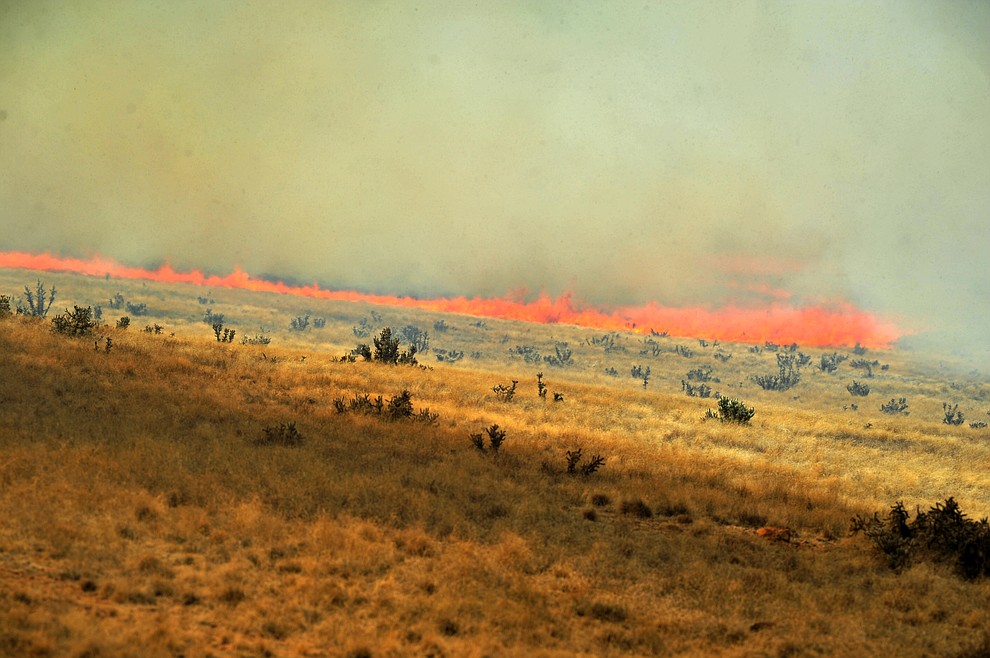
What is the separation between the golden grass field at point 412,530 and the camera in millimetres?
7730

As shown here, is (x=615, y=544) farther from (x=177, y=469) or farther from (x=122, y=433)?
(x=122, y=433)

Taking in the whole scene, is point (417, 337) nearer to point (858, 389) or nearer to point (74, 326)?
point (858, 389)

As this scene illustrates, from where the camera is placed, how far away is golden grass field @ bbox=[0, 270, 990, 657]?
25.4ft

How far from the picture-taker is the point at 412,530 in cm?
1068

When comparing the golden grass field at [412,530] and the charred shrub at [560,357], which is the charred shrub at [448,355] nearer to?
the charred shrub at [560,357]

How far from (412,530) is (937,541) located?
9.03m

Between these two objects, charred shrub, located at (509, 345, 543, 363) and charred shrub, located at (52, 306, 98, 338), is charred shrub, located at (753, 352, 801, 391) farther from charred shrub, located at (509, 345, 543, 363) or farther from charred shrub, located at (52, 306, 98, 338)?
charred shrub, located at (52, 306, 98, 338)

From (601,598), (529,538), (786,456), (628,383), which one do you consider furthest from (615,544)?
(628,383)

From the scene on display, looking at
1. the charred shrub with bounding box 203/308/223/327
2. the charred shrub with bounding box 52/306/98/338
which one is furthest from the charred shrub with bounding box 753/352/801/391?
the charred shrub with bounding box 52/306/98/338

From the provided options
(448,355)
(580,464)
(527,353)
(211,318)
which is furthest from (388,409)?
(211,318)

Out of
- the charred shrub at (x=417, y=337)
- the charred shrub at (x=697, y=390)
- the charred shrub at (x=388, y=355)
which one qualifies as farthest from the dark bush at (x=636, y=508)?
the charred shrub at (x=417, y=337)

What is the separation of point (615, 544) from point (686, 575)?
1.50 metres

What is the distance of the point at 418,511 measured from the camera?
11555 millimetres

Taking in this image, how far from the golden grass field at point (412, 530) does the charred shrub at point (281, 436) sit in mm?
321
